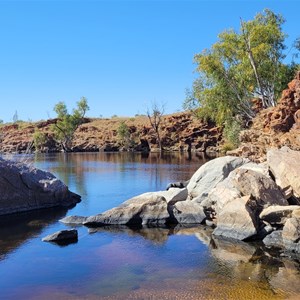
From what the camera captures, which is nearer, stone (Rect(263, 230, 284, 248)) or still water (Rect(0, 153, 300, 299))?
still water (Rect(0, 153, 300, 299))

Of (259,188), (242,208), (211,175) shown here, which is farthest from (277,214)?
(211,175)

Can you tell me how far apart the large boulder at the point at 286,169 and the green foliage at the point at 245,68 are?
21.3 meters

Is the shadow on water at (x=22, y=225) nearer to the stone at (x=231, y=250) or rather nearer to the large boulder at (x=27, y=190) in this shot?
the large boulder at (x=27, y=190)

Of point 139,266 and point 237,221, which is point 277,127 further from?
point 139,266

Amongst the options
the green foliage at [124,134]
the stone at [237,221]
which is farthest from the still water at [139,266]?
the green foliage at [124,134]

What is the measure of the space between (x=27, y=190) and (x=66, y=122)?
67.3 meters

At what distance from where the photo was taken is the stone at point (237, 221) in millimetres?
15536

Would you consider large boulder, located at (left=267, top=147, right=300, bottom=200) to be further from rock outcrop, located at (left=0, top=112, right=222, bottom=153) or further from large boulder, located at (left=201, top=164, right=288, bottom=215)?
rock outcrop, located at (left=0, top=112, right=222, bottom=153)

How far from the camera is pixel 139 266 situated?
13016 mm

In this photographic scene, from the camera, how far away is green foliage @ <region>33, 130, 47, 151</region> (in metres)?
92.4

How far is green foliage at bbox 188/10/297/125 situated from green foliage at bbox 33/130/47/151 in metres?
55.7

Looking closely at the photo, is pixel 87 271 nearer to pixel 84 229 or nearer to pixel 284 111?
pixel 84 229

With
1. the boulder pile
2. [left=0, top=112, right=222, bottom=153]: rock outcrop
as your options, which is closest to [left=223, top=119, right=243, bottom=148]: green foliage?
the boulder pile

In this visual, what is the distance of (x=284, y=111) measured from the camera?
1112 inches
